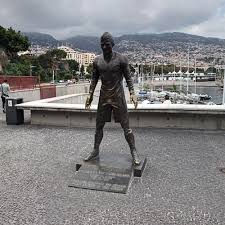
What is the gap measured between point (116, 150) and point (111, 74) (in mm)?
2351

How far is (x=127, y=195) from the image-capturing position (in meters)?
4.84

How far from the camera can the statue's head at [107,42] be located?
17.6 ft

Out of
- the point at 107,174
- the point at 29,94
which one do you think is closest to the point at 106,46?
the point at 107,174

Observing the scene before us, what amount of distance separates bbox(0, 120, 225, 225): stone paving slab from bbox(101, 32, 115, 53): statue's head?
2.22 meters

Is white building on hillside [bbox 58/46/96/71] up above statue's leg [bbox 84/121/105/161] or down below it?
above

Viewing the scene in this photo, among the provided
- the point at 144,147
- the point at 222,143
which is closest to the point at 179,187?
the point at 144,147

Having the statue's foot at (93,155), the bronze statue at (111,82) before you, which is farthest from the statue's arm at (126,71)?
the statue's foot at (93,155)

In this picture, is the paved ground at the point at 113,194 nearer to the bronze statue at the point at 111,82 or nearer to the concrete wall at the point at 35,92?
the bronze statue at the point at 111,82

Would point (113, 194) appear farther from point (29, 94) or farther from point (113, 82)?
point (29, 94)

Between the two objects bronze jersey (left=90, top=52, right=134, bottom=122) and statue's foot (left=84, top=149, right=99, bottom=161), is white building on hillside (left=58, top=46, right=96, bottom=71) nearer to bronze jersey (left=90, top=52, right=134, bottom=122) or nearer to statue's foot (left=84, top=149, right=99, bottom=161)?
statue's foot (left=84, top=149, right=99, bottom=161)

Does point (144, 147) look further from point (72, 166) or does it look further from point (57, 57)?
point (57, 57)

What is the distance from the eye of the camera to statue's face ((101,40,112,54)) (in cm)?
538

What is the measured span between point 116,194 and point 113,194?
45mm

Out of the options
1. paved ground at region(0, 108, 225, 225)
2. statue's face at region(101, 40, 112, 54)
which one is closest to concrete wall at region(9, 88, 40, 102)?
paved ground at region(0, 108, 225, 225)
